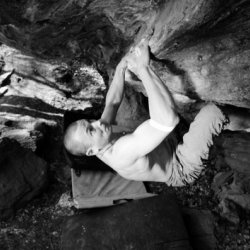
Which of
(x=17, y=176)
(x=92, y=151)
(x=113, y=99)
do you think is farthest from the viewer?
(x=17, y=176)

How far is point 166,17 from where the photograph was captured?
8.41 ft

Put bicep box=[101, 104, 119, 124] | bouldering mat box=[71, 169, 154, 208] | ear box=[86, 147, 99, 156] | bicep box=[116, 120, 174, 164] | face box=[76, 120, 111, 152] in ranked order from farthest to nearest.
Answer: bouldering mat box=[71, 169, 154, 208] → bicep box=[101, 104, 119, 124] → ear box=[86, 147, 99, 156] → face box=[76, 120, 111, 152] → bicep box=[116, 120, 174, 164]

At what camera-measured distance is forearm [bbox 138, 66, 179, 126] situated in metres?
2.39

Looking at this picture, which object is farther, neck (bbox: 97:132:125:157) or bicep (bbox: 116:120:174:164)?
neck (bbox: 97:132:125:157)

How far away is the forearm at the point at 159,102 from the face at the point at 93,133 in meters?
0.65

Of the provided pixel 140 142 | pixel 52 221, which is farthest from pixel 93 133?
pixel 52 221

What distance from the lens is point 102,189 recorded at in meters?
3.81

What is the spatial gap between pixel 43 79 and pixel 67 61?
2.29 feet

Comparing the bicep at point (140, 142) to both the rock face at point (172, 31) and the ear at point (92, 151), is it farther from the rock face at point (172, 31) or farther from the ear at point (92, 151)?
the rock face at point (172, 31)

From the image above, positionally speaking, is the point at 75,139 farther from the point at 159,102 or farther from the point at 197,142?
the point at 197,142

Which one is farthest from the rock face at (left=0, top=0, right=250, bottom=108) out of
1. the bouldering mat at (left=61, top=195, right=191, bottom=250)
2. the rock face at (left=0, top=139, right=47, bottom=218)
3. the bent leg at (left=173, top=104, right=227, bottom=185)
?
the rock face at (left=0, top=139, right=47, bottom=218)

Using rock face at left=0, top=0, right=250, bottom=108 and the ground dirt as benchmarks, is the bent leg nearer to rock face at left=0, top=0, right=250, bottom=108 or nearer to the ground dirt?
rock face at left=0, top=0, right=250, bottom=108

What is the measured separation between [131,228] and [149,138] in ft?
5.19

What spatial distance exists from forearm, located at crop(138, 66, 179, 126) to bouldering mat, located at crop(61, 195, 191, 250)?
5.58ft
